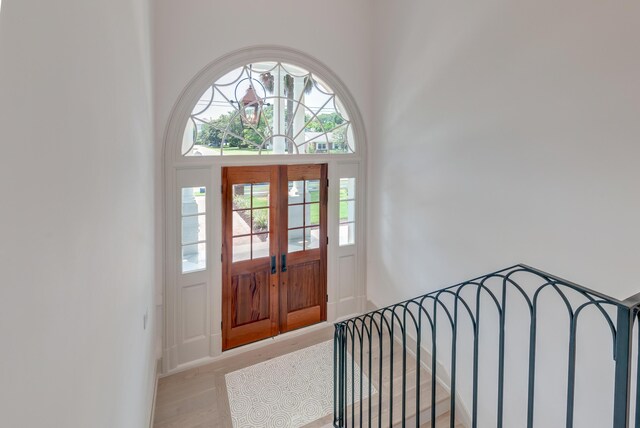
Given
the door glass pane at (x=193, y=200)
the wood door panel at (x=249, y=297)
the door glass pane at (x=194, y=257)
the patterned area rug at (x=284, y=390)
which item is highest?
the door glass pane at (x=193, y=200)

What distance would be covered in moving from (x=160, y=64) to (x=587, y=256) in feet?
12.4

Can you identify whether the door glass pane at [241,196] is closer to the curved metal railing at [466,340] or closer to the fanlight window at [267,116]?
the fanlight window at [267,116]

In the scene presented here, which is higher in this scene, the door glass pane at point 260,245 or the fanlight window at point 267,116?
the fanlight window at point 267,116

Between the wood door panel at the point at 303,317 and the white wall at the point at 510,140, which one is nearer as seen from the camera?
the white wall at the point at 510,140

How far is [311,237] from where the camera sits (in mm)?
4402

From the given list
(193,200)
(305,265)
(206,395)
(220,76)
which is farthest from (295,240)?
(220,76)

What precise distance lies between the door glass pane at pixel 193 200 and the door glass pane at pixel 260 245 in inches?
28.4

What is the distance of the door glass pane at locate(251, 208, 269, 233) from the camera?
400cm

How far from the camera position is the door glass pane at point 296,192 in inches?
165

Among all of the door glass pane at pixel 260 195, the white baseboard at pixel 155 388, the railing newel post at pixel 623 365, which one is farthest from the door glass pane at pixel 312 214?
the railing newel post at pixel 623 365

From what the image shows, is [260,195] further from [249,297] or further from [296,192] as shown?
[249,297]

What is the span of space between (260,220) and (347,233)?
1.20 metres

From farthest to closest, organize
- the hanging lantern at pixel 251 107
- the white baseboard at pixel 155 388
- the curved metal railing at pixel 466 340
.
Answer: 1. the hanging lantern at pixel 251 107
2. the white baseboard at pixel 155 388
3. the curved metal railing at pixel 466 340

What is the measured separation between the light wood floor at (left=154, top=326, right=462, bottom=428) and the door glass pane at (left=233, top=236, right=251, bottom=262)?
110cm
